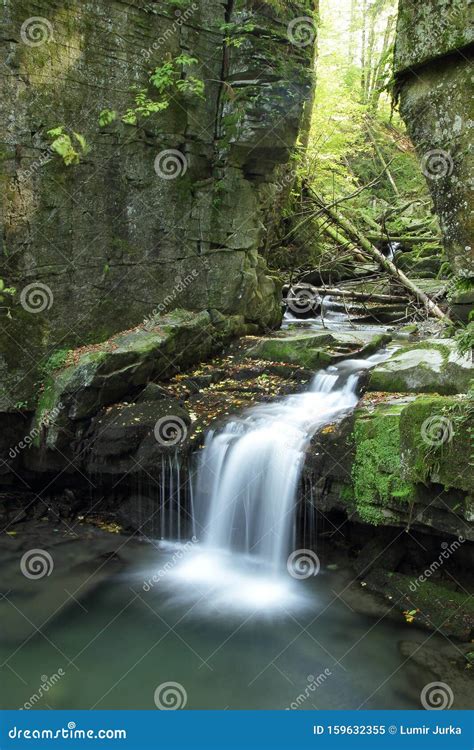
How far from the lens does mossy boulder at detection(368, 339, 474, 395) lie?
6.95m

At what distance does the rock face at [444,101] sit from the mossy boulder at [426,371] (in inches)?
159

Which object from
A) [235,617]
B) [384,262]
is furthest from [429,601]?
[384,262]

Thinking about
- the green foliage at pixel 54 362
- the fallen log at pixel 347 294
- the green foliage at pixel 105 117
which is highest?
Result: the green foliage at pixel 105 117

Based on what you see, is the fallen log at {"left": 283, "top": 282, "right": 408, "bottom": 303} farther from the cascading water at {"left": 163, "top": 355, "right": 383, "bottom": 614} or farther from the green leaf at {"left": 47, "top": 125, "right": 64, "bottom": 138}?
the green leaf at {"left": 47, "top": 125, "right": 64, "bottom": 138}

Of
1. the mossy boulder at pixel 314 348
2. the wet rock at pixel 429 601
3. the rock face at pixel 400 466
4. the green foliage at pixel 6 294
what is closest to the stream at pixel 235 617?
the wet rock at pixel 429 601

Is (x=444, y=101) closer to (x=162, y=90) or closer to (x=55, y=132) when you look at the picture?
(x=55, y=132)

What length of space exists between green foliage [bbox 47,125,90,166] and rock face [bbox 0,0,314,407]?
0.07 ft

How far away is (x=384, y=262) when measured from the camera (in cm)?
1105

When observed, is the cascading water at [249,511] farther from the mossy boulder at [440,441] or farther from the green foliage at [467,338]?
the green foliage at [467,338]

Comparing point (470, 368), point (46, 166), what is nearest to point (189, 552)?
point (470, 368)

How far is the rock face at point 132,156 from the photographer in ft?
27.5

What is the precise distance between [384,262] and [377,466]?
577 cm

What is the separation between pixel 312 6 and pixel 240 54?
7.14 feet

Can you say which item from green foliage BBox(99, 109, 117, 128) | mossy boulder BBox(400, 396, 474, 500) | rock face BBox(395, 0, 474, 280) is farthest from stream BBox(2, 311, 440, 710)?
green foliage BBox(99, 109, 117, 128)
